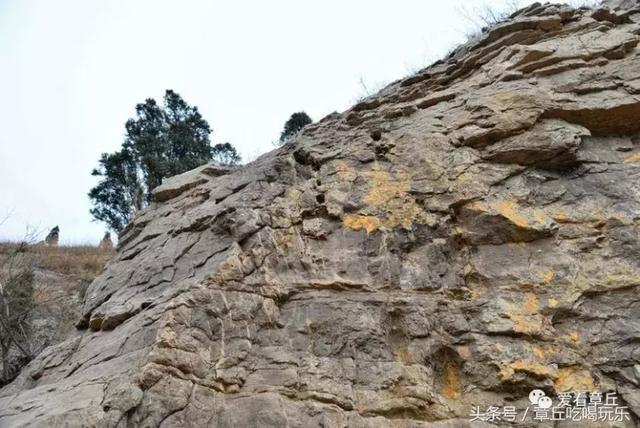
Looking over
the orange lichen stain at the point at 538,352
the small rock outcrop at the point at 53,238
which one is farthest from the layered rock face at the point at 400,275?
the small rock outcrop at the point at 53,238

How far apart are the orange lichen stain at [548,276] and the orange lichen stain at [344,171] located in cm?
225

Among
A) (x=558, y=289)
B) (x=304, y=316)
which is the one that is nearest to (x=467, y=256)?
(x=558, y=289)

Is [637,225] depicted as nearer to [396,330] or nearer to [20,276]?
[396,330]

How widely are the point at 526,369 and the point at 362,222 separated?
2091 millimetres

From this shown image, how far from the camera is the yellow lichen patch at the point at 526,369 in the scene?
13.3ft

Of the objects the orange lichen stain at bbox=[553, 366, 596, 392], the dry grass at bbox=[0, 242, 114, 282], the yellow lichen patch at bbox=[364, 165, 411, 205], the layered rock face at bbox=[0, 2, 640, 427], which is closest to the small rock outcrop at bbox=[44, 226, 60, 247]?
the dry grass at bbox=[0, 242, 114, 282]

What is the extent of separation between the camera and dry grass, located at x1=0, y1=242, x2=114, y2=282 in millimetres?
18359

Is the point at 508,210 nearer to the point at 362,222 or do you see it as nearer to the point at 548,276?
the point at 548,276

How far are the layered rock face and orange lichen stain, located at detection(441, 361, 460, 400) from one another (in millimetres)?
12

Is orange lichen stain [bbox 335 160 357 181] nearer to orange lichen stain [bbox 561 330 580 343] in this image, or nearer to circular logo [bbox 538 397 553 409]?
orange lichen stain [bbox 561 330 580 343]

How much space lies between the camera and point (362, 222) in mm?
5250

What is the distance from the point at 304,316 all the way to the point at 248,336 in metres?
0.54

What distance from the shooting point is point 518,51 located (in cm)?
666

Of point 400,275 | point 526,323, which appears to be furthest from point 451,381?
point 400,275
